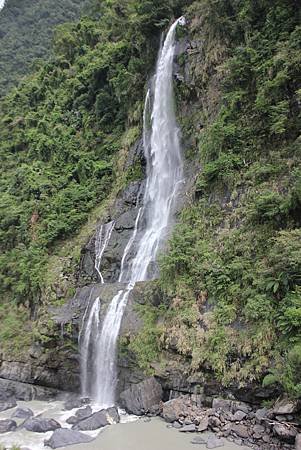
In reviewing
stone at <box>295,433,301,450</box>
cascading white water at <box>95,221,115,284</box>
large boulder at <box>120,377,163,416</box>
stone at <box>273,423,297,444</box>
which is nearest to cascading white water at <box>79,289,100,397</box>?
large boulder at <box>120,377,163,416</box>

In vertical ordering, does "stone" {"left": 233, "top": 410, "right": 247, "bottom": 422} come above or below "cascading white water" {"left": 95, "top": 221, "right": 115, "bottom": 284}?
below

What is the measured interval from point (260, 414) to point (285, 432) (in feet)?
3.10

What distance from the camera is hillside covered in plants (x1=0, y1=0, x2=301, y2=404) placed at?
11445mm

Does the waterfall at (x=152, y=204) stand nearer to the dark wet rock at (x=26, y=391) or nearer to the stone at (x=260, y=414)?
the dark wet rock at (x=26, y=391)

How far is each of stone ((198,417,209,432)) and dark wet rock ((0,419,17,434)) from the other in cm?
508

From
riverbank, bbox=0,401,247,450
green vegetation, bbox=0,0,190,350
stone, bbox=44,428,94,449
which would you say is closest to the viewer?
riverbank, bbox=0,401,247,450

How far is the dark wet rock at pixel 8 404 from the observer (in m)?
13.8

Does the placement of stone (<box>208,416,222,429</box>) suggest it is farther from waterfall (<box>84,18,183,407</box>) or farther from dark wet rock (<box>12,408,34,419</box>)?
dark wet rock (<box>12,408,34,419</box>)

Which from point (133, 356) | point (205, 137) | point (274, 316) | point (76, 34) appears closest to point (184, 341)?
point (133, 356)

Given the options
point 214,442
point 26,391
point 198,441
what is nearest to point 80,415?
point 26,391

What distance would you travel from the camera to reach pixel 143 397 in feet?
39.7

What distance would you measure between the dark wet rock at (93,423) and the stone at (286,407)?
4367mm

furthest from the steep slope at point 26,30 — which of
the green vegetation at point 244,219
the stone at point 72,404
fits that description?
the stone at point 72,404

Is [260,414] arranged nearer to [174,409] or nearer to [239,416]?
[239,416]
